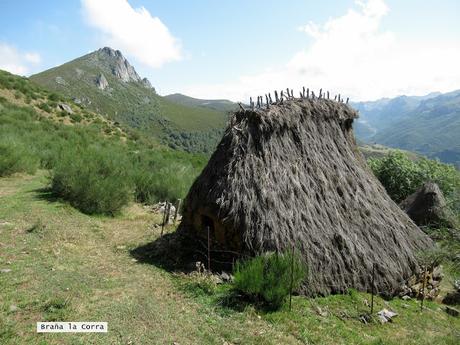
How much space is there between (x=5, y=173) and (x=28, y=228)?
611 cm

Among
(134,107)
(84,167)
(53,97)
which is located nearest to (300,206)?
(84,167)

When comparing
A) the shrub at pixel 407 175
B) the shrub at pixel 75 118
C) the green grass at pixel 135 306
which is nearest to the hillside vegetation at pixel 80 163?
the shrub at pixel 75 118

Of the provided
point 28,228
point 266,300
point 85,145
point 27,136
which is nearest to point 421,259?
point 266,300

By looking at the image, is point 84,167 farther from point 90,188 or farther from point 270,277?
point 270,277

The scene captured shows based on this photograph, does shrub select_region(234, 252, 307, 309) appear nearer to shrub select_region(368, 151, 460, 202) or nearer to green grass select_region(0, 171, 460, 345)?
green grass select_region(0, 171, 460, 345)

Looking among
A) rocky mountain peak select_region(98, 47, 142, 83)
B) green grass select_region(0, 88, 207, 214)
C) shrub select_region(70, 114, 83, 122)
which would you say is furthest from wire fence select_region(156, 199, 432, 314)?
rocky mountain peak select_region(98, 47, 142, 83)

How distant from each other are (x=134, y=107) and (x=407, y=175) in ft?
334

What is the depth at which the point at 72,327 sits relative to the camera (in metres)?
4.94

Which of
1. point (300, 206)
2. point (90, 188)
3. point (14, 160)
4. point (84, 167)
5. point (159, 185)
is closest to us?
point (300, 206)

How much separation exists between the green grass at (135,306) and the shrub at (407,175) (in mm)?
14209

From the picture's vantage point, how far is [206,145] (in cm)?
9212

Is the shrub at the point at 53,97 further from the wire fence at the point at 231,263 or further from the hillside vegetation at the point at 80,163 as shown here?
Result: the wire fence at the point at 231,263

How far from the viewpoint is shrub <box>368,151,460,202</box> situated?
21.6m

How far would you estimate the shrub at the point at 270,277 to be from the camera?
6469mm
